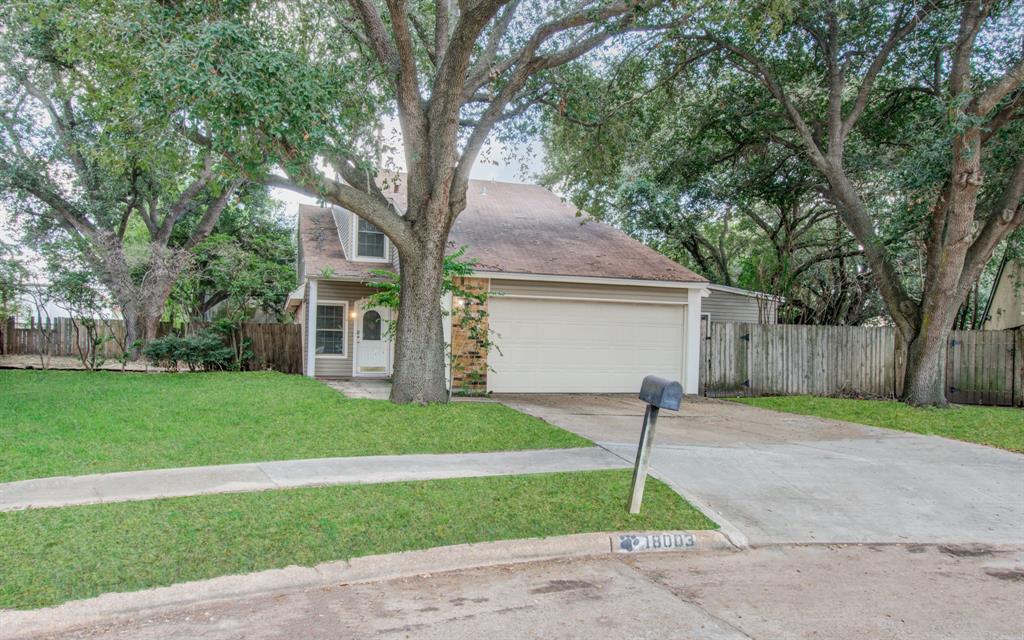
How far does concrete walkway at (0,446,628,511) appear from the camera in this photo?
5408mm

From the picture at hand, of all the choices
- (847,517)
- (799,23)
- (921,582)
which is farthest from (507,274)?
(921,582)

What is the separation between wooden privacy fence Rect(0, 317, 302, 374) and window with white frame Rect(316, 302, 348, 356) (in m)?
0.97

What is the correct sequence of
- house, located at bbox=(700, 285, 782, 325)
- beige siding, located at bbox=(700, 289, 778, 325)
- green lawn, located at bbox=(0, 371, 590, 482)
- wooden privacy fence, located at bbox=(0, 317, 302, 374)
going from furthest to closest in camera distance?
beige siding, located at bbox=(700, 289, 778, 325), house, located at bbox=(700, 285, 782, 325), wooden privacy fence, located at bbox=(0, 317, 302, 374), green lawn, located at bbox=(0, 371, 590, 482)

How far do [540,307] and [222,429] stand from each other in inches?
292

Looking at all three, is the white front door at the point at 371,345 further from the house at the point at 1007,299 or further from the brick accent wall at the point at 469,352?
the house at the point at 1007,299

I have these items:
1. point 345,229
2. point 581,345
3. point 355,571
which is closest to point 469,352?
point 581,345

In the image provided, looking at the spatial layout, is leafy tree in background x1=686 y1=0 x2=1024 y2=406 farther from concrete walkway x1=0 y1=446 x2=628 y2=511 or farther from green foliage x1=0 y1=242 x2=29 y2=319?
green foliage x1=0 y1=242 x2=29 y2=319

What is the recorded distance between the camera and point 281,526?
4.78 metres

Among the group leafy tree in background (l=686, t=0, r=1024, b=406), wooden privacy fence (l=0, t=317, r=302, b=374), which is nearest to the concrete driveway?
leafy tree in background (l=686, t=0, r=1024, b=406)

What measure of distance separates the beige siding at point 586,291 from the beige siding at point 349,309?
484cm

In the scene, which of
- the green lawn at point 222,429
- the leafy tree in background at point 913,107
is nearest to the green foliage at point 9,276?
the green lawn at point 222,429

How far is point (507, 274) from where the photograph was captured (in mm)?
13445

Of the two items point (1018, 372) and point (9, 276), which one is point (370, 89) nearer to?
point (1018, 372)

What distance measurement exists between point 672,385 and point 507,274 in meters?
8.64
